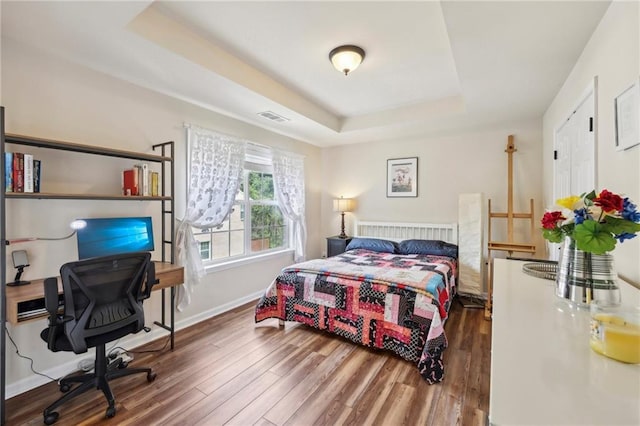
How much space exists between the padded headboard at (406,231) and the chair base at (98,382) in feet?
11.4

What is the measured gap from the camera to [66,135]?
7.36 feet

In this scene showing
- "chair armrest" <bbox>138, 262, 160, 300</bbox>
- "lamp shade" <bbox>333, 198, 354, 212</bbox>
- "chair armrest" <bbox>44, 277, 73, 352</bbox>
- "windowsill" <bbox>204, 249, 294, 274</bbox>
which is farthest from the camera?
"lamp shade" <bbox>333, 198, 354, 212</bbox>

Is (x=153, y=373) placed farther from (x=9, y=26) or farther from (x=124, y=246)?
(x=9, y=26)

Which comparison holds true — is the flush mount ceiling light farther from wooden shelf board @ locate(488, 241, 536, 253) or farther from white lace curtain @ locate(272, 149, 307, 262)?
wooden shelf board @ locate(488, 241, 536, 253)

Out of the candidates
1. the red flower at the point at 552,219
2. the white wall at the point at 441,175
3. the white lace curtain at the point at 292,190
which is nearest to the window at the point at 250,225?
the white lace curtain at the point at 292,190

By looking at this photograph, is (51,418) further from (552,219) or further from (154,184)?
(552,219)

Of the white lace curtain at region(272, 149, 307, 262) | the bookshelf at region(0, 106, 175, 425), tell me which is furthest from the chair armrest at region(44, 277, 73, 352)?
the white lace curtain at region(272, 149, 307, 262)

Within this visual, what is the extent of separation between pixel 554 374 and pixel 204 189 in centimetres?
316

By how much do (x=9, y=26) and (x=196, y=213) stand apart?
187 cm

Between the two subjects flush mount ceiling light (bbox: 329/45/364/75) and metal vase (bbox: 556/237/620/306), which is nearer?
metal vase (bbox: 556/237/620/306)

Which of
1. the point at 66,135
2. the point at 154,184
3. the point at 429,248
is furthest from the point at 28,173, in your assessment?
the point at 429,248

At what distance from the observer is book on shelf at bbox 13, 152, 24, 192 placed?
5.99 feet

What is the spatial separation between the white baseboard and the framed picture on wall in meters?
2.68

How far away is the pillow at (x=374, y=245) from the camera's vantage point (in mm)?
4137
